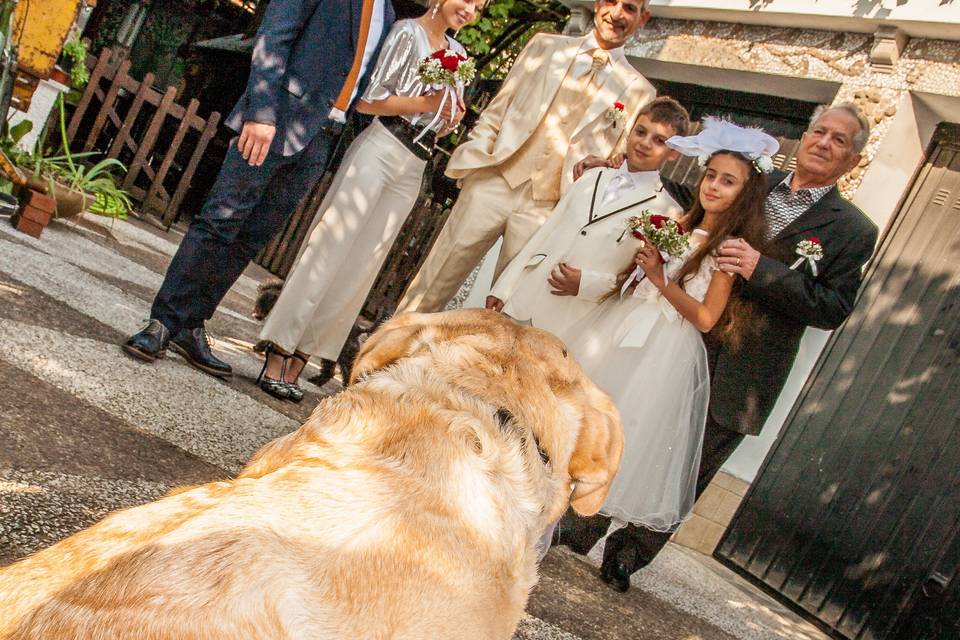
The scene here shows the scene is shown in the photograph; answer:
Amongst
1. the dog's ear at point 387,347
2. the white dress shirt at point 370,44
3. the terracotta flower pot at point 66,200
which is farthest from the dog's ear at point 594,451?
the terracotta flower pot at point 66,200

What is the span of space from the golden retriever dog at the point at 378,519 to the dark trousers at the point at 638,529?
5.85 ft

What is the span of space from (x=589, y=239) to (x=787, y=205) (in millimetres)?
961

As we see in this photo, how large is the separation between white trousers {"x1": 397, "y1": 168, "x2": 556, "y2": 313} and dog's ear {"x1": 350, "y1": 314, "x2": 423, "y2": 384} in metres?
2.24

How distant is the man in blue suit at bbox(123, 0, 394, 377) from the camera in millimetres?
3395

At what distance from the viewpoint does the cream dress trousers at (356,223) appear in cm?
395

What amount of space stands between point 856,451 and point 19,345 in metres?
5.25

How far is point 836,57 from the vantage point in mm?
6191

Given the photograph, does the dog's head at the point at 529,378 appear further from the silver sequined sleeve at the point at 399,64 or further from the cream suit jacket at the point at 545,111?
the cream suit jacket at the point at 545,111

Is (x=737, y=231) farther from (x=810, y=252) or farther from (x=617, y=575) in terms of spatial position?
(x=617, y=575)

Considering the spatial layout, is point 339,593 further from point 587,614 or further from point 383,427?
point 587,614

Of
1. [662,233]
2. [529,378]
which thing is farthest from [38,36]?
[529,378]

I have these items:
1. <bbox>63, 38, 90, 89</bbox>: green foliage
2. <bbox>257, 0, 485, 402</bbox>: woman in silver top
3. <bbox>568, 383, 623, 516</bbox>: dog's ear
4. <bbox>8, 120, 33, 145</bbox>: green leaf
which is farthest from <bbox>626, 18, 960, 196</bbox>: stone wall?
<bbox>63, 38, 90, 89</bbox>: green foliage

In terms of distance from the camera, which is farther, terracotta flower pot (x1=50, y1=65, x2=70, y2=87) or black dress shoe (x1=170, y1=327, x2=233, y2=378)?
terracotta flower pot (x1=50, y1=65, x2=70, y2=87)

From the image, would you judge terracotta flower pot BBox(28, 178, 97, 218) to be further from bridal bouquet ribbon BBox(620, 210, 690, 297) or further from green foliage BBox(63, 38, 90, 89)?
bridal bouquet ribbon BBox(620, 210, 690, 297)
